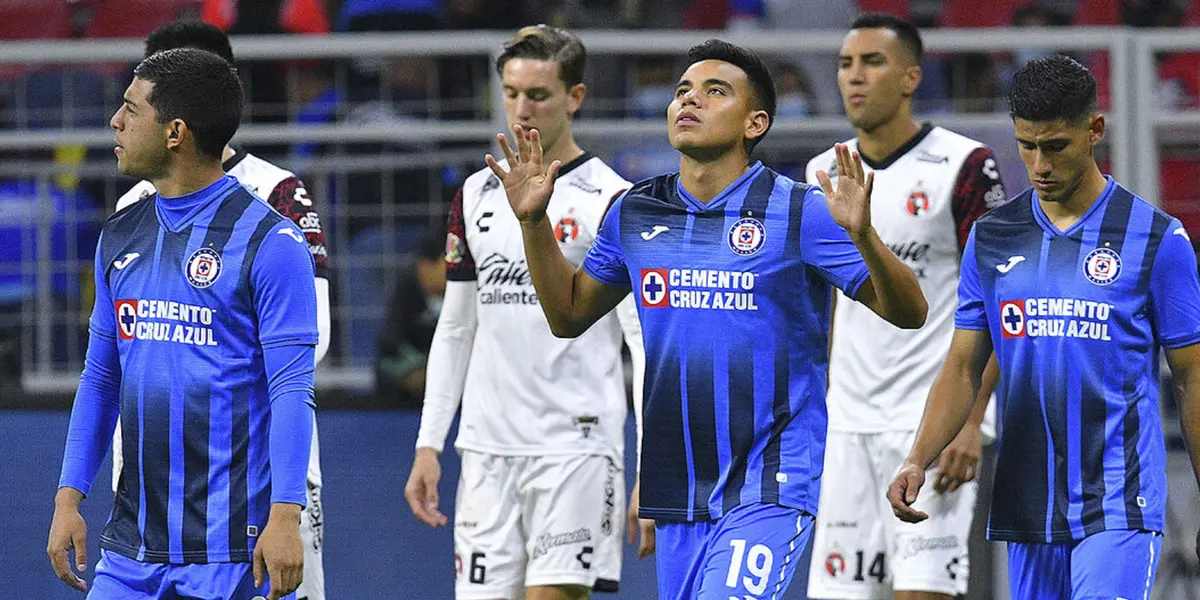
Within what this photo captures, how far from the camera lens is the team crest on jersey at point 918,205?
6.79m

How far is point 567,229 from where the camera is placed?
6.42 meters

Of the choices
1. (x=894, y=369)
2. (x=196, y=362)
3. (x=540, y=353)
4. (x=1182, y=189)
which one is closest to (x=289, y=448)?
(x=196, y=362)

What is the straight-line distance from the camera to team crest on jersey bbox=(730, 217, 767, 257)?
198 inches

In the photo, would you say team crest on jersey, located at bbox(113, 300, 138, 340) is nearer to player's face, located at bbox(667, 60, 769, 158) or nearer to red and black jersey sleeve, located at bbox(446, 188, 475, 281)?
player's face, located at bbox(667, 60, 769, 158)

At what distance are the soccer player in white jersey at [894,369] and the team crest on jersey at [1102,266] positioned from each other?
163 cm

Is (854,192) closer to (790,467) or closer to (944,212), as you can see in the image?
(790,467)

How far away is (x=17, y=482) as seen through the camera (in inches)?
319

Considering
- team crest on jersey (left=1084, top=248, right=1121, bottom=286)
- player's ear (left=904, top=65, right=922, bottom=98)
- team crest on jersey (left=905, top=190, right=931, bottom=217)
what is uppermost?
player's ear (left=904, top=65, right=922, bottom=98)

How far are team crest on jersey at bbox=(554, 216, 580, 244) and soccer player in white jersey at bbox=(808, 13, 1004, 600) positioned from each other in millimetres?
1006

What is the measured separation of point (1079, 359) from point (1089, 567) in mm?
570

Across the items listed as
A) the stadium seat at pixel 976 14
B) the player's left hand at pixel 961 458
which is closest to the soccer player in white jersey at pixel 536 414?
the player's left hand at pixel 961 458

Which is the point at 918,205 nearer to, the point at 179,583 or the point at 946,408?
the point at 946,408

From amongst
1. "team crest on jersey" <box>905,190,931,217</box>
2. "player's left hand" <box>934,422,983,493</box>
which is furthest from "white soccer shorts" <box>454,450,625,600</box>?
"team crest on jersey" <box>905,190,931,217</box>

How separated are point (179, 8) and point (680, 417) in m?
5.96
